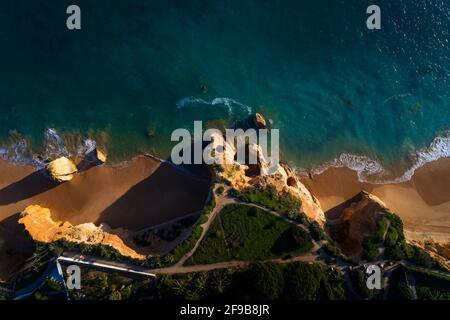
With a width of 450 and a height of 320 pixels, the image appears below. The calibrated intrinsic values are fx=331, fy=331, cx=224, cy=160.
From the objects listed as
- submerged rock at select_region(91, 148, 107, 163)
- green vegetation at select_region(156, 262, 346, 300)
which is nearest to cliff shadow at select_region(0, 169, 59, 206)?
submerged rock at select_region(91, 148, 107, 163)

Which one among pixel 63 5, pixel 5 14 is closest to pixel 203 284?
pixel 63 5

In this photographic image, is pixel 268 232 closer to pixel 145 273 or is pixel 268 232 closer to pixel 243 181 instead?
pixel 243 181

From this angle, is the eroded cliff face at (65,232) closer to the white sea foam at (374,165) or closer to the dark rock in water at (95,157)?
the dark rock in water at (95,157)

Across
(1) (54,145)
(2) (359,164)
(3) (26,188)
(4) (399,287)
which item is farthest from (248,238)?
(3) (26,188)

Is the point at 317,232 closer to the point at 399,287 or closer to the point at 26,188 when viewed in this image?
the point at 399,287

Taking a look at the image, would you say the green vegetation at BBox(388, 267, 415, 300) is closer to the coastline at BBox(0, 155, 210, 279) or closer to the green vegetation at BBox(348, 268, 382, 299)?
the green vegetation at BBox(348, 268, 382, 299)

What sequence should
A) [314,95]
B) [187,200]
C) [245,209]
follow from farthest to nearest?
[314,95] < [187,200] < [245,209]

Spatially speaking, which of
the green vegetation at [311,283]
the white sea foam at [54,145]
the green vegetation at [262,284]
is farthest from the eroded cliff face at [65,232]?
the green vegetation at [311,283]
